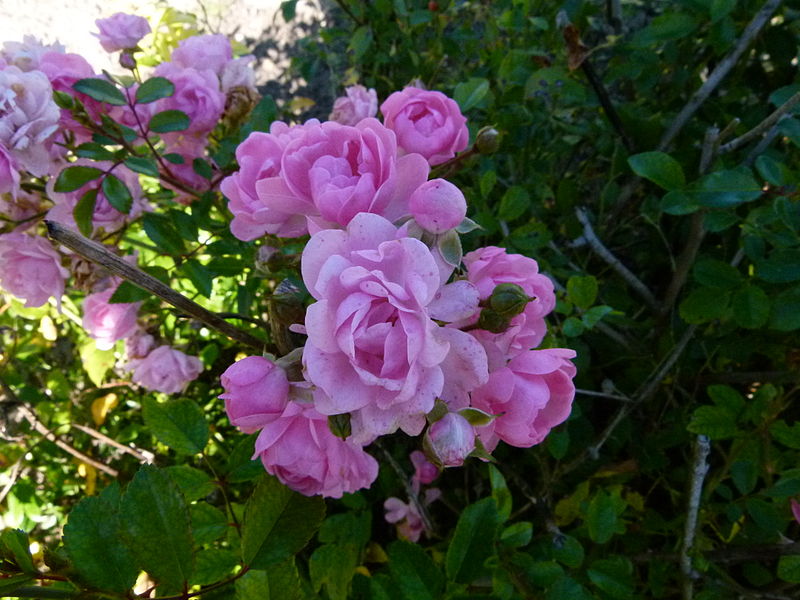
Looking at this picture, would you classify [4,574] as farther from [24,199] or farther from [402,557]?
[24,199]

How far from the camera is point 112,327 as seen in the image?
807 millimetres

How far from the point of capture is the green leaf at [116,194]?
2.11ft

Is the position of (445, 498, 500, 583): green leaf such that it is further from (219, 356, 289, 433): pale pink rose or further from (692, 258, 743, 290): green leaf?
(692, 258, 743, 290): green leaf

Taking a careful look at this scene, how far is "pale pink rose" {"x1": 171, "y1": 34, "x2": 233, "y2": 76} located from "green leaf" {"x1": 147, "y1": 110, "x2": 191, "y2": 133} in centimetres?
13

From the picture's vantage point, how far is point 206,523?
0.56 metres

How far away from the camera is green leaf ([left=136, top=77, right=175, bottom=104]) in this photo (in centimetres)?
Answer: 64

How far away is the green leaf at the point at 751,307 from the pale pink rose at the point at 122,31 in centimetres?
84


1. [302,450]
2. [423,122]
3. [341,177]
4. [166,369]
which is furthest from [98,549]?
[166,369]

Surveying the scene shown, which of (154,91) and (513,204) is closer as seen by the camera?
(154,91)

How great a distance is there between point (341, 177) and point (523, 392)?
0.19m

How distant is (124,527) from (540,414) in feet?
0.92

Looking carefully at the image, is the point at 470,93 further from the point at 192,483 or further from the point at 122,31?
the point at 192,483

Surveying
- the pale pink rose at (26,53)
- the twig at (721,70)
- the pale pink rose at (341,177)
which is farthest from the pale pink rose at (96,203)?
the twig at (721,70)

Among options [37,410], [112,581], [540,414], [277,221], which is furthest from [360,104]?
[37,410]
